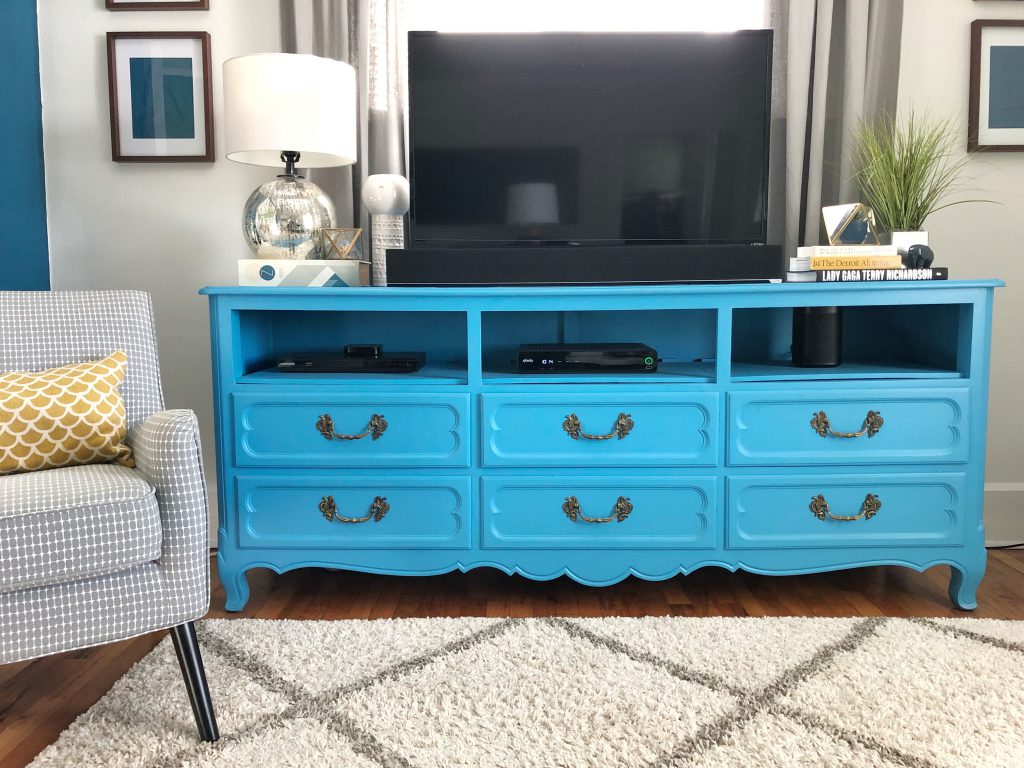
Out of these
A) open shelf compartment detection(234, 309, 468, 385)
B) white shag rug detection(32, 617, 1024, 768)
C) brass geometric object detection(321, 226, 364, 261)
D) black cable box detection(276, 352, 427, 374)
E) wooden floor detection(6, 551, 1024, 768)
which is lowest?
wooden floor detection(6, 551, 1024, 768)

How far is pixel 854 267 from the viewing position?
1925 mm

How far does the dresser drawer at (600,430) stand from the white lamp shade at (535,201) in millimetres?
503

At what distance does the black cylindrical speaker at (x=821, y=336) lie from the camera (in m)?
2.02

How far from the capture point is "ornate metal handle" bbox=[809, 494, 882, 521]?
1.93m

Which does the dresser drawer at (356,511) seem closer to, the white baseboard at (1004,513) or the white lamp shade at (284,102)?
the white lamp shade at (284,102)

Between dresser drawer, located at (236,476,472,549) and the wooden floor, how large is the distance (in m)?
0.17

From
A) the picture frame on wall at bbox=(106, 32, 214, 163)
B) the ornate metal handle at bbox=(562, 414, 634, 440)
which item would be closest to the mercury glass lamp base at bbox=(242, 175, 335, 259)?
the picture frame on wall at bbox=(106, 32, 214, 163)

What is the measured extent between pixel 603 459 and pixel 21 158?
1.89m

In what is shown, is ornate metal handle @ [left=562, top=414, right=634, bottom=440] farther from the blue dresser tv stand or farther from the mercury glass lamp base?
the mercury glass lamp base

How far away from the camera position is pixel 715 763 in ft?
4.13

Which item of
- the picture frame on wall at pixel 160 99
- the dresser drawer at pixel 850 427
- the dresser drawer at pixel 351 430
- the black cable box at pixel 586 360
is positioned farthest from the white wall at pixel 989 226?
the picture frame on wall at pixel 160 99

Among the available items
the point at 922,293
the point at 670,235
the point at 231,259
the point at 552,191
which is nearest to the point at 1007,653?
the point at 922,293

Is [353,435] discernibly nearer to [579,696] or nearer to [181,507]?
[181,507]

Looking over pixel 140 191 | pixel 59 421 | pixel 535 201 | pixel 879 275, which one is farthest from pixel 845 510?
pixel 140 191
